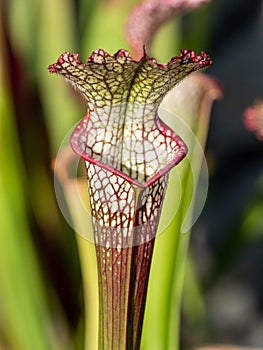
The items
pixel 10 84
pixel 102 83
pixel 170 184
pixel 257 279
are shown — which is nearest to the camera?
pixel 102 83

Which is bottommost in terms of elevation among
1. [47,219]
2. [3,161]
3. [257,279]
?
[257,279]

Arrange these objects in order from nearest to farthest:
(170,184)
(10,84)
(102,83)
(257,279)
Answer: (102,83) < (170,184) < (10,84) < (257,279)

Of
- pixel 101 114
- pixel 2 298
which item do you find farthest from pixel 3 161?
pixel 101 114

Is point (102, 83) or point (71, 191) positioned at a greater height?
point (102, 83)

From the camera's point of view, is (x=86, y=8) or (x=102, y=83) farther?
(x=86, y=8)

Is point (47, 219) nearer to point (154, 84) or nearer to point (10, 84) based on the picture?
point (10, 84)

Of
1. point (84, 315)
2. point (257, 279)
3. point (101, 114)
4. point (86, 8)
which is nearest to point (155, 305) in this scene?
point (84, 315)
